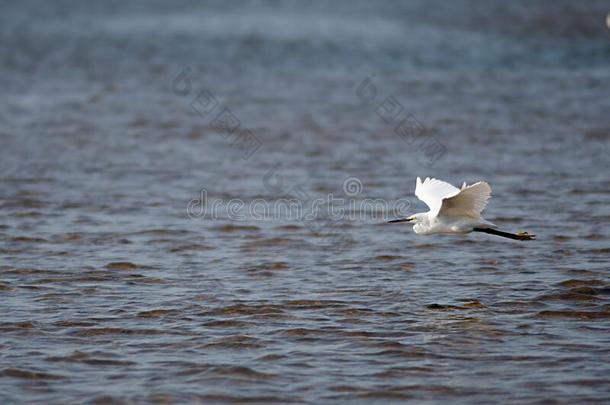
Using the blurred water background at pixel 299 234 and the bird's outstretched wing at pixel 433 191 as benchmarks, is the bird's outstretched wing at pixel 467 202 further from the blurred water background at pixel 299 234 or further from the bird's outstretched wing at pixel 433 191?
the blurred water background at pixel 299 234

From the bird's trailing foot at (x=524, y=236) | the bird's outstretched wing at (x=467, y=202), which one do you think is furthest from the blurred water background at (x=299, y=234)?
the bird's outstretched wing at (x=467, y=202)

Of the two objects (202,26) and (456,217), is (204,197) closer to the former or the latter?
(456,217)

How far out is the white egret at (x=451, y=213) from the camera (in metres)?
8.33

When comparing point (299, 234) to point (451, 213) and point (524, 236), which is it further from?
point (524, 236)

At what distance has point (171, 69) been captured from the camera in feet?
76.4

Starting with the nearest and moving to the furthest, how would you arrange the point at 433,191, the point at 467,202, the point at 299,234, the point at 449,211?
the point at 467,202
the point at 449,211
the point at 433,191
the point at 299,234

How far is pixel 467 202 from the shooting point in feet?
27.3

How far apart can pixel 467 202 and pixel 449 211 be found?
20 cm

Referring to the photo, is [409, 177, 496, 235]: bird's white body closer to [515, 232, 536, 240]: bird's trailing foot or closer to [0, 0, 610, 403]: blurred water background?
[515, 232, 536, 240]: bird's trailing foot

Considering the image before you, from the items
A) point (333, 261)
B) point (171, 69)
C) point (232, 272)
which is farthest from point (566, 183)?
point (171, 69)

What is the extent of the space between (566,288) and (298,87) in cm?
1252

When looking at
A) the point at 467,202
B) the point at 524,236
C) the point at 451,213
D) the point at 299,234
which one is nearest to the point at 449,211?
the point at 451,213

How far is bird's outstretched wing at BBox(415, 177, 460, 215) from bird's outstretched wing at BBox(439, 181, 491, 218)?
0.12 m

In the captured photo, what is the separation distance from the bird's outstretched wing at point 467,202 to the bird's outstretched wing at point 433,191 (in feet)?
0.39
